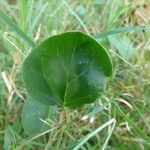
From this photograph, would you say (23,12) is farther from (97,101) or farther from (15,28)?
(97,101)

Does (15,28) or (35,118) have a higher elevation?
(15,28)

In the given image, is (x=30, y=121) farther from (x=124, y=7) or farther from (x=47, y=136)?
(x=124, y=7)

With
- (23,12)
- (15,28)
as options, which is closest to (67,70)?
(15,28)

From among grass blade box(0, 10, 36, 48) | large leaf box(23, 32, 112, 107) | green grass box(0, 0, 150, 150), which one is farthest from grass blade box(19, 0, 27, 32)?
large leaf box(23, 32, 112, 107)

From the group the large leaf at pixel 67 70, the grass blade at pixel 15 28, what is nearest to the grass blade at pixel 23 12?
the grass blade at pixel 15 28

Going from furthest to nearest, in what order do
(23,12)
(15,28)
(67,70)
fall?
(23,12)
(15,28)
(67,70)

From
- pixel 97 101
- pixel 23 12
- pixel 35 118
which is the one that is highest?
pixel 23 12
